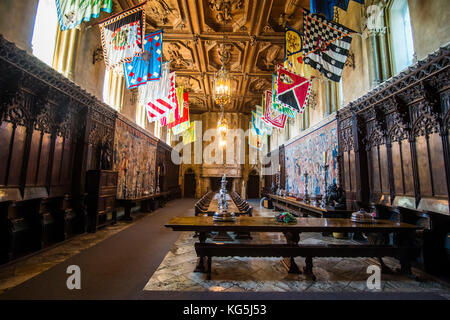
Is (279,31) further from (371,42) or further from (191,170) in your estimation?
(191,170)

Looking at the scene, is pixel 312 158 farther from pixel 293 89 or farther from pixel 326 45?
pixel 326 45

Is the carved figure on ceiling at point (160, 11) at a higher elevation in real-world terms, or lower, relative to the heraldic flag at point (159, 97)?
higher

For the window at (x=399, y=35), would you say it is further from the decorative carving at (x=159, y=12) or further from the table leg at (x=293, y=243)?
the decorative carving at (x=159, y=12)

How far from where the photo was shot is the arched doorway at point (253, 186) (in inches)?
851

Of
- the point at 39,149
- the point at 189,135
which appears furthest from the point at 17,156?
the point at 189,135

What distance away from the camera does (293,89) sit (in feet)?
24.9

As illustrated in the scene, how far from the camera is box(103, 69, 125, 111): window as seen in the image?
865cm

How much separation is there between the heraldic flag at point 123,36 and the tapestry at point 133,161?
3.76 metres

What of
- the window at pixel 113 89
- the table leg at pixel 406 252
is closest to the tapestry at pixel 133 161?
the window at pixel 113 89

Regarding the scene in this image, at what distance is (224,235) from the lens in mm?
4750

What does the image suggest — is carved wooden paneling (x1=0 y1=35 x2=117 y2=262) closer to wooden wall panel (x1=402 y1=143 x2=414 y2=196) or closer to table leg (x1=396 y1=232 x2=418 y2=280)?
table leg (x1=396 y1=232 x2=418 y2=280)

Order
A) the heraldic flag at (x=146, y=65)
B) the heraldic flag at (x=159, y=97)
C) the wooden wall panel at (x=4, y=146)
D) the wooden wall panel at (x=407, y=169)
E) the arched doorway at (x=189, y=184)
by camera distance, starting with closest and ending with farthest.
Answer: the wooden wall panel at (x=4, y=146)
the wooden wall panel at (x=407, y=169)
the heraldic flag at (x=146, y=65)
the heraldic flag at (x=159, y=97)
the arched doorway at (x=189, y=184)
